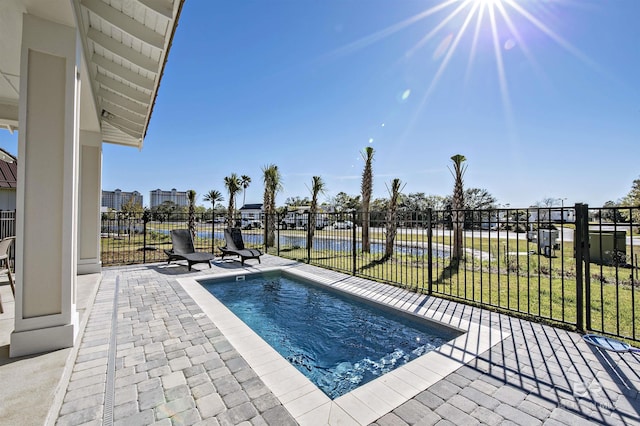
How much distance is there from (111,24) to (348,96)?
914 cm

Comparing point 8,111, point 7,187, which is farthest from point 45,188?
point 7,187

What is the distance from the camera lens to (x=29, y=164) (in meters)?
2.67

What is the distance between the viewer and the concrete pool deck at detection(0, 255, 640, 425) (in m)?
2.04

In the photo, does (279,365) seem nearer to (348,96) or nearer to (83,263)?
(83,263)

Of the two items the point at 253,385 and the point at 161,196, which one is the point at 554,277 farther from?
the point at 161,196

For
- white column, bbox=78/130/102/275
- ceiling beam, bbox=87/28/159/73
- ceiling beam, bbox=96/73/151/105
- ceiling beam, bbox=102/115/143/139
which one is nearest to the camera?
ceiling beam, bbox=87/28/159/73

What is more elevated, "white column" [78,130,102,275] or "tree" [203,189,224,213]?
"tree" [203,189,224,213]

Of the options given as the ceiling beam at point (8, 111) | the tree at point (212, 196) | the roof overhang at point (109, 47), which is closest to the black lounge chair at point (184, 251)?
the roof overhang at point (109, 47)

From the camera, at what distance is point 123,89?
5.03m

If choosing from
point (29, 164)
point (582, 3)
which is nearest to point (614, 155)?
point (582, 3)

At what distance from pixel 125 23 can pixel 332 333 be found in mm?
5036

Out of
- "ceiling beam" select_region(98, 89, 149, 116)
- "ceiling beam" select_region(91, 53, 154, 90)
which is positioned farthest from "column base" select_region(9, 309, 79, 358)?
"ceiling beam" select_region(98, 89, 149, 116)

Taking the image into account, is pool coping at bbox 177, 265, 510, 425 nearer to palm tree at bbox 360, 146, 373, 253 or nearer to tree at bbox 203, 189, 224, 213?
palm tree at bbox 360, 146, 373, 253

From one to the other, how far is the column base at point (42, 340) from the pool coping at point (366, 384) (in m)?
1.58
